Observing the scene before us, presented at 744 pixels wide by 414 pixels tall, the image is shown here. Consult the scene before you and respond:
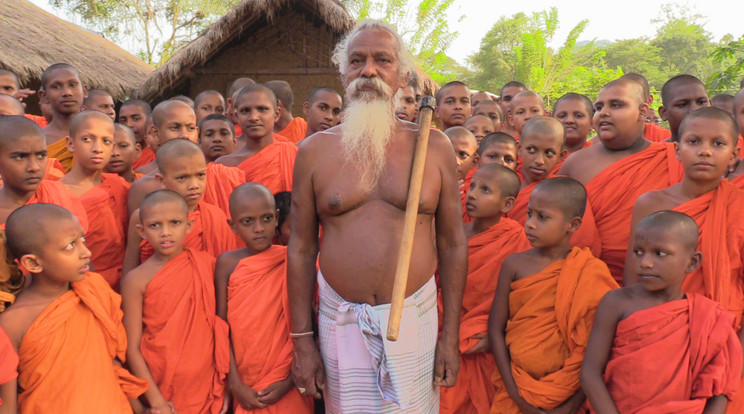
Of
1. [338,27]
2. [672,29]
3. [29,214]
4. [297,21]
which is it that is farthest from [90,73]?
[672,29]

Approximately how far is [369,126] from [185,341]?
164 cm

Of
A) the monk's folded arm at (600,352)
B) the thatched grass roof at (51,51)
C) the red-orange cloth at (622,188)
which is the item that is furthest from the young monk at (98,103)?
the monk's folded arm at (600,352)

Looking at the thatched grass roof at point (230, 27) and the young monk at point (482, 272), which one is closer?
the young monk at point (482, 272)

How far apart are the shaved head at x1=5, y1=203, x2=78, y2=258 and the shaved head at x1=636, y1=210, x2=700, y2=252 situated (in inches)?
115

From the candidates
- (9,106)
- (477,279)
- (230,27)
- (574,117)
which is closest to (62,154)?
(9,106)

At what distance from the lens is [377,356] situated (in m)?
2.44

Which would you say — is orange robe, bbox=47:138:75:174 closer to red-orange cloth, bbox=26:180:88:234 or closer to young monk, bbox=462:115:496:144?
red-orange cloth, bbox=26:180:88:234

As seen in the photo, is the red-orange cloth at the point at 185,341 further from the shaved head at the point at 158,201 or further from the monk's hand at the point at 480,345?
the monk's hand at the point at 480,345

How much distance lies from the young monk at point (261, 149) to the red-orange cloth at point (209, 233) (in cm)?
91

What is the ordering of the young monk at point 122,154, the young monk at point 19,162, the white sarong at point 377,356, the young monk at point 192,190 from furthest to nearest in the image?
the young monk at point 122,154 → the young monk at point 192,190 → the young monk at point 19,162 → the white sarong at point 377,356

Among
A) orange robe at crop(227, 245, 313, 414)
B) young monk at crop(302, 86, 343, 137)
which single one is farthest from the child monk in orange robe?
young monk at crop(302, 86, 343, 137)

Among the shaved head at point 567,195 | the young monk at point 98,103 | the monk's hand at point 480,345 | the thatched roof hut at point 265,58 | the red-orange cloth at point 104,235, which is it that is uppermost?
the thatched roof hut at point 265,58

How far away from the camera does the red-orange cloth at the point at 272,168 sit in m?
4.64

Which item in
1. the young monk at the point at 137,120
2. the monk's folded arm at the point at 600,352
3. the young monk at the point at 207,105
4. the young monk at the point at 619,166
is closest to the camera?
the monk's folded arm at the point at 600,352
